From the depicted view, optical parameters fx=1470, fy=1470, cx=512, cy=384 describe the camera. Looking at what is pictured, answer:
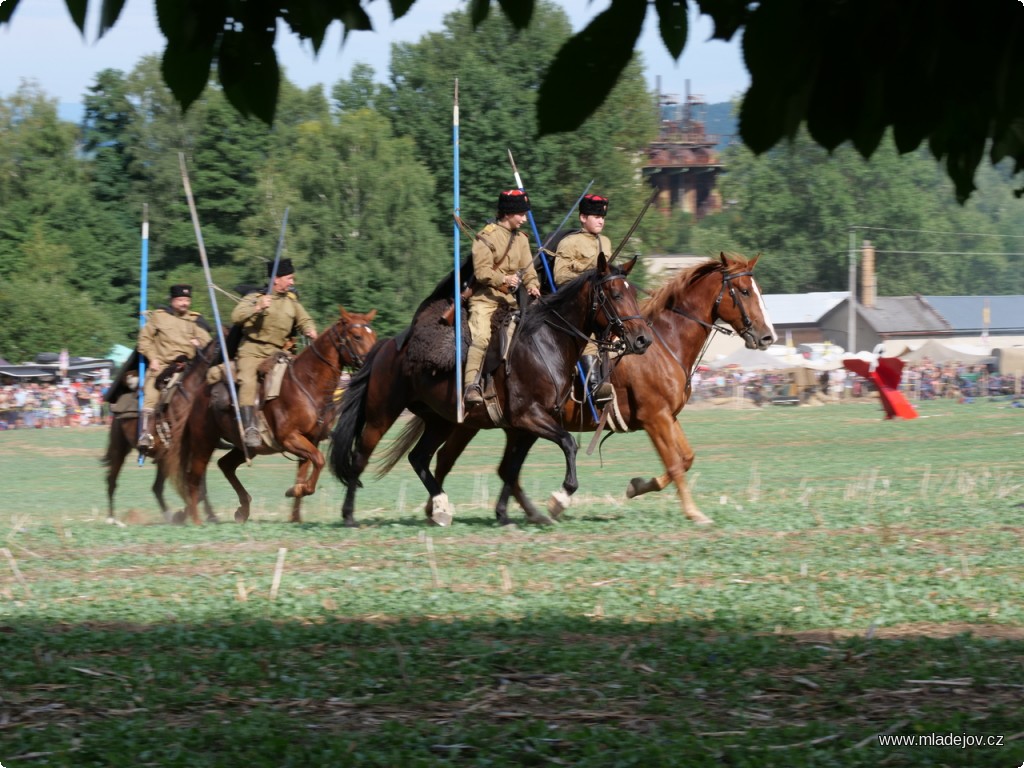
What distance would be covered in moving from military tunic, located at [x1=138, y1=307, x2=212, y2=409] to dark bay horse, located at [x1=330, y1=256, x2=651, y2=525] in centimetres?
383

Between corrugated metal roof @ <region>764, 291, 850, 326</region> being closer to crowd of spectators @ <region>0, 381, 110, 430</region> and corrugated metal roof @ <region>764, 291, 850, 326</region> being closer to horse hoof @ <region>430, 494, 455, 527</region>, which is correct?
crowd of spectators @ <region>0, 381, 110, 430</region>

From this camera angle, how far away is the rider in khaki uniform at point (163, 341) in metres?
16.8

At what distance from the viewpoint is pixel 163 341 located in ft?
56.2

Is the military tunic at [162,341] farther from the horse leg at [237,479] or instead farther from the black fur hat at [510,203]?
the black fur hat at [510,203]

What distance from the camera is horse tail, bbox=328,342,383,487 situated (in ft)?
47.0

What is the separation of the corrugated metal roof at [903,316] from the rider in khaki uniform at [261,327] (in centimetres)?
6929

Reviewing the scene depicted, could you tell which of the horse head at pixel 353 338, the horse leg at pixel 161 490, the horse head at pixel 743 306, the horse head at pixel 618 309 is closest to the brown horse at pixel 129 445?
the horse leg at pixel 161 490

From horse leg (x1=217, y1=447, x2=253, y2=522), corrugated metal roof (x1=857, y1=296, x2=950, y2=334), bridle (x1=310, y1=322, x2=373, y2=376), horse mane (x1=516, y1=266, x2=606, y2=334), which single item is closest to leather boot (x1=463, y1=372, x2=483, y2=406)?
horse mane (x1=516, y1=266, x2=606, y2=334)

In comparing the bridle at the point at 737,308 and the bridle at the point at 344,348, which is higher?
the bridle at the point at 737,308

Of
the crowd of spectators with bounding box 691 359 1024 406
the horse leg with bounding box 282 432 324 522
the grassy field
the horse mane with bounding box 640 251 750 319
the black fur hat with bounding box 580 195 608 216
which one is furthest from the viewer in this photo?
the crowd of spectators with bounding box 691 359 1024 406

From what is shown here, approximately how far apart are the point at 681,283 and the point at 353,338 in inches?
137

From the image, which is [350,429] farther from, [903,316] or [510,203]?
[903,316]

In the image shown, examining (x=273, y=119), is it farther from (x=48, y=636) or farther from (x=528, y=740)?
(x=48, y=636)

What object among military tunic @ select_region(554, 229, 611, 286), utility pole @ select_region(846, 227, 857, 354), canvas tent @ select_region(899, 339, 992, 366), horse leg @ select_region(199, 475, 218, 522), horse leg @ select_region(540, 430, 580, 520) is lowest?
horse leg @ select_region(199, 475, 218, 522)
